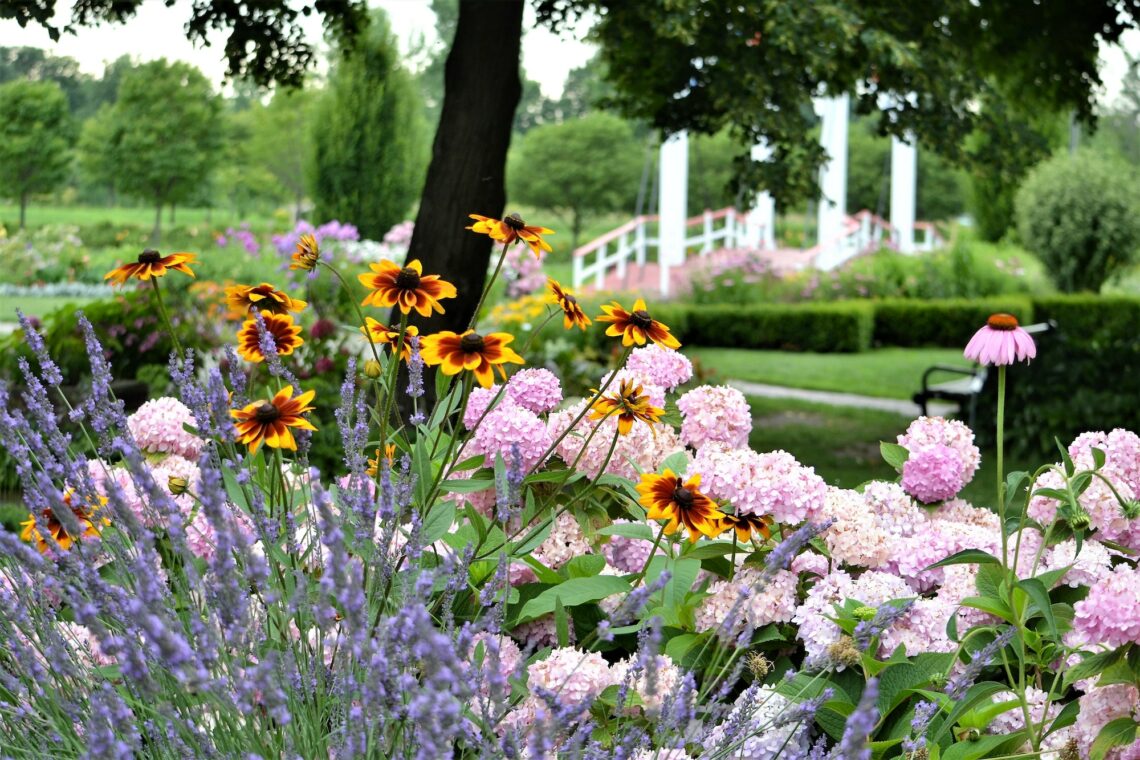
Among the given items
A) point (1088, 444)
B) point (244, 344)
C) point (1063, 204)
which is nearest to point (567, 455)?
point (244, 344)

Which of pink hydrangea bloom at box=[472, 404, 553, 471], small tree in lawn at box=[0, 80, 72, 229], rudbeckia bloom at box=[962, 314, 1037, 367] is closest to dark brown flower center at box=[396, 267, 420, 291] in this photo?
pink hydrangea bloom at box=[472, 404, 553, 471]

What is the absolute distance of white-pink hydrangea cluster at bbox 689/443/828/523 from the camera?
1811mm

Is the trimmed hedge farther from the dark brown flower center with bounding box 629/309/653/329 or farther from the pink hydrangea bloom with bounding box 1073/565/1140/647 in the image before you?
the pink hydrangea bloom with bounding box 1073/565/1140/647

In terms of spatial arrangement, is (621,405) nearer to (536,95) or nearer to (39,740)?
(39,740)

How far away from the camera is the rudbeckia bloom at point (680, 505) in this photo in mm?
1641

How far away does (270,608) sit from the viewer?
1581mm

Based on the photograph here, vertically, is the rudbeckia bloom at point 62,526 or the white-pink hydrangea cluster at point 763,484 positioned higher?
the white-pink hydrangea cluster at point 763,484

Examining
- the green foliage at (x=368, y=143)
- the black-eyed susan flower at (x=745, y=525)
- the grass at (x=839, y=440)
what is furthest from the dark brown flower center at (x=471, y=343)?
the green foliage at (x=368, y=143)

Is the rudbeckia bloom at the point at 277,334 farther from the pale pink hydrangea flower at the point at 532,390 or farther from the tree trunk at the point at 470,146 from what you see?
the tree trunk at the point at 470,146

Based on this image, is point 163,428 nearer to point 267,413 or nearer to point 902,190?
point 267,413

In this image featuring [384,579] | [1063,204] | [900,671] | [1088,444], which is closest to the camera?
[384,579]

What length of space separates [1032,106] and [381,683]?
8138 mm

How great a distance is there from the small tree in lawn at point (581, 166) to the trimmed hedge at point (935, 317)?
16.0 metres

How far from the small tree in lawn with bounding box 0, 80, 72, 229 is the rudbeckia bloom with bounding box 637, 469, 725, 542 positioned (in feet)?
52.4
